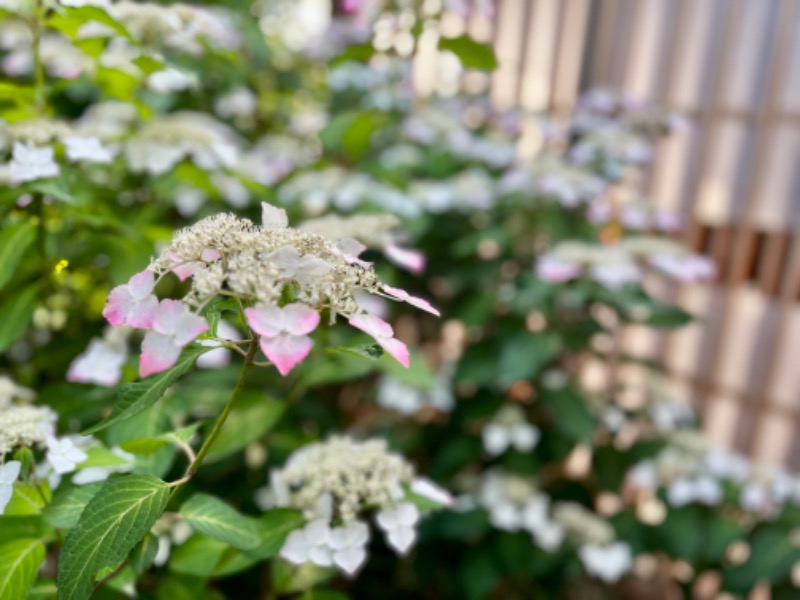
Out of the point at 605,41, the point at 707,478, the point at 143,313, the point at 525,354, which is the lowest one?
the point at 707,478

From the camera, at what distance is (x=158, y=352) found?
47 cm

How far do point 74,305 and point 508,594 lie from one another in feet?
4.42

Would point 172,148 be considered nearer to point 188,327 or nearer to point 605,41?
point 188,327

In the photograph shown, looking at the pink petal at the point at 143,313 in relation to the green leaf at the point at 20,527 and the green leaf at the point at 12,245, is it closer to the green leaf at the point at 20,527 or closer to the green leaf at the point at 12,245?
the green leaf at the point at 20,527

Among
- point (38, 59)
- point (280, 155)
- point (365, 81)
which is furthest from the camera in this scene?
point (365, 81)

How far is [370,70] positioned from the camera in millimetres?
2055

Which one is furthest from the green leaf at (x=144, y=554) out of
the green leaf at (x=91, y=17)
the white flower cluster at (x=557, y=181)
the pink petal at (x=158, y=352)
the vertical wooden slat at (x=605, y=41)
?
the vertical wooden slat at (x=605, y=41)

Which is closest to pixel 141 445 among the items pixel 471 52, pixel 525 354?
pixel 471 52

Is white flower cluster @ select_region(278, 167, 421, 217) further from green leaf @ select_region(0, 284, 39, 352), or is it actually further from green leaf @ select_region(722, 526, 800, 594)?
green leaf @ select_region(722, 526, 800, 594)

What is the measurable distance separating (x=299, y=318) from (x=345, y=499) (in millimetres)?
303

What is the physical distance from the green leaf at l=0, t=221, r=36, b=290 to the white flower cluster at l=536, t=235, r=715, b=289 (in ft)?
2.85

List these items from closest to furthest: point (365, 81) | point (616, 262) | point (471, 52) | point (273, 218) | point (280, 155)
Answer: point (273, 218) < point (471, 52) < point (616, 262) < point (280, 155) < point (365, 81)

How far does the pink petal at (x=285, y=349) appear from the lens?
0.47 metres

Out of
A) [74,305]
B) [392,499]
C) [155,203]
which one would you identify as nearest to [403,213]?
[155,203]
